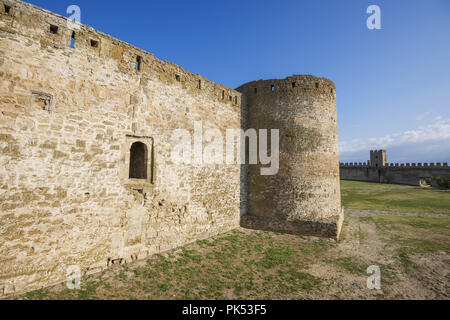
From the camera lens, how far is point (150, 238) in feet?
25.0

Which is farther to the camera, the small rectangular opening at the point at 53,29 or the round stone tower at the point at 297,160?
the round stone tower at the point at 297,160

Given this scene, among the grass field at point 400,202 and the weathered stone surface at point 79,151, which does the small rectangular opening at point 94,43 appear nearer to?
the weathered stone surface at point 79,151

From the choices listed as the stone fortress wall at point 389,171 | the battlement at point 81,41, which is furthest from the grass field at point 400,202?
the battlement at point 81,41

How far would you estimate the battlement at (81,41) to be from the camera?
5230 mm

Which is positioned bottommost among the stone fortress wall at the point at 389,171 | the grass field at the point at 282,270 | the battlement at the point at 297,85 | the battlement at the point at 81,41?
the grass field at the point at 282,270

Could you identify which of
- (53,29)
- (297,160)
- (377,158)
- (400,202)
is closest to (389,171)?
(377,158)

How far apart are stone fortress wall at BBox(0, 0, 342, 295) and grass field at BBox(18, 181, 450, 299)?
734mm

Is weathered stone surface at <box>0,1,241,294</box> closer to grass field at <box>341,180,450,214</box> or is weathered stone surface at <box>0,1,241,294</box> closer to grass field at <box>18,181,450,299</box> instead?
grass field at <box>18,181,450,299</box>

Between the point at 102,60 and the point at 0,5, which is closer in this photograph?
the point at 0,5

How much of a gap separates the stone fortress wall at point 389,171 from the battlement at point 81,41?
4538cm

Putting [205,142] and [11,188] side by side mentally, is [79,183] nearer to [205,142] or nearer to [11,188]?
[11,188]

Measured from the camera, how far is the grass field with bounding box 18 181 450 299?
5543mm
